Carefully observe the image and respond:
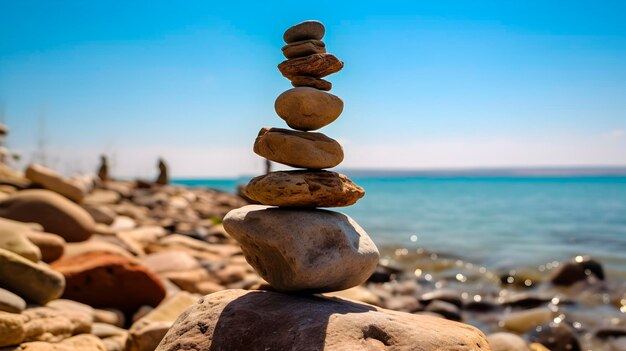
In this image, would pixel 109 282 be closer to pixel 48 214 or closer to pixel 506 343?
pixel 48 214

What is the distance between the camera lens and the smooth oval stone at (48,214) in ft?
29.0

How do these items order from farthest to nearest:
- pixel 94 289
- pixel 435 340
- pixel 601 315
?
1. pixel 601 315
2. pixel 94 289
3. pixel 435 340

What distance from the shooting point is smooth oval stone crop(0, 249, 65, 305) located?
5.21 metres

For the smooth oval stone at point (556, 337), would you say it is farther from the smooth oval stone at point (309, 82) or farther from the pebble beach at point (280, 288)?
the smooth oval stone at point (309, 82)

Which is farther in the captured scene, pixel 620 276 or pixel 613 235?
pixel 613 235

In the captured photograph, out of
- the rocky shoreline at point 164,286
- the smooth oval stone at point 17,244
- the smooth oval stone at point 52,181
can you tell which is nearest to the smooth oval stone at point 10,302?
the rocky shoreline at point 164,286

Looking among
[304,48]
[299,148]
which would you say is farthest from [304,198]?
[304,48]

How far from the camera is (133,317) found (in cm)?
702

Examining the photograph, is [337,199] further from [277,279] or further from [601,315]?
[601,315]

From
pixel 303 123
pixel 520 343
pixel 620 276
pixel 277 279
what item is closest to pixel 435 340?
pixel 277 279

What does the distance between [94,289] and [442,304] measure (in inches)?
265

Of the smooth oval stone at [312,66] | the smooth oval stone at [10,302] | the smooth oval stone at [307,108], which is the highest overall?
the smooth oval stone at [312,66]

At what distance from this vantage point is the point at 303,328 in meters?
3.56

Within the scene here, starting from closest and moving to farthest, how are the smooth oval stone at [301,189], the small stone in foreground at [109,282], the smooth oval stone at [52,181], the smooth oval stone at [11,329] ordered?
1. the smooth oval stone at [301,189]
2. the smooth oval stone at [11,329]
3. the small stone in foreground at [109,282]
4. the smooth oval stone at [52,181]
